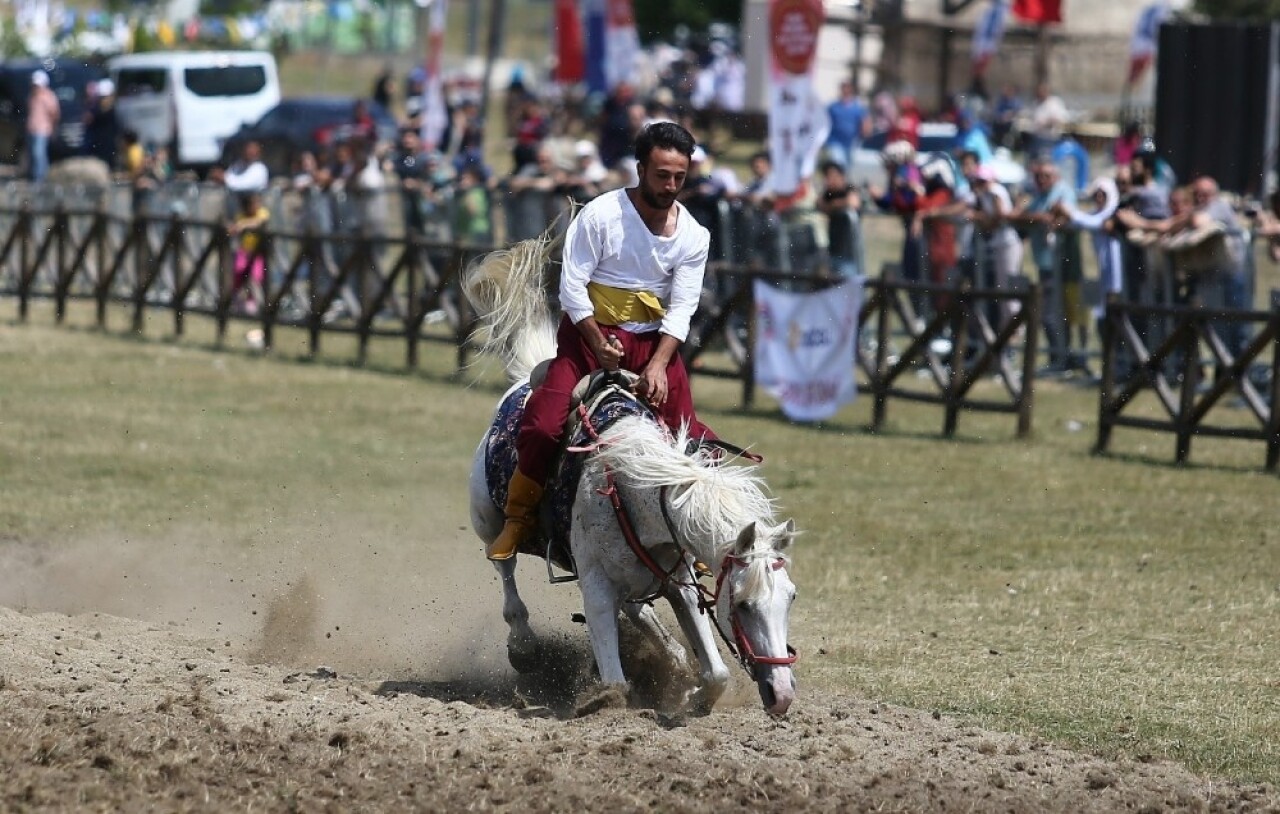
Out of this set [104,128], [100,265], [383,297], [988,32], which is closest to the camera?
[383,297]

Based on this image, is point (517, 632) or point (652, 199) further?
point (517, 632)

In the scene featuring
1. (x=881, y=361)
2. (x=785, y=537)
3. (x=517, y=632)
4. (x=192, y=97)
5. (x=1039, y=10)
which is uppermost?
(x=1039, y=10)

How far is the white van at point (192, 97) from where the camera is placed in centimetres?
3775

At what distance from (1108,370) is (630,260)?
8106 mm

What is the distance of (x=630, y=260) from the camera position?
24.6ft

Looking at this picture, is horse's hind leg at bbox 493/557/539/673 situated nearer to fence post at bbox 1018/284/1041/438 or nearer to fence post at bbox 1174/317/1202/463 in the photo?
fence post at bbox 1174/317/1202/463

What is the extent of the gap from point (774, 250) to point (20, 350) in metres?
8.28

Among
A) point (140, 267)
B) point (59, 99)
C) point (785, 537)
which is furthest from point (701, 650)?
point (59, 99)

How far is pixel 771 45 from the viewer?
18.6m

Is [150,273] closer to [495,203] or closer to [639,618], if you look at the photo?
[495,203]

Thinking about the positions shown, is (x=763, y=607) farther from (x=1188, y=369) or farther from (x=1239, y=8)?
(x=1239, y=8)

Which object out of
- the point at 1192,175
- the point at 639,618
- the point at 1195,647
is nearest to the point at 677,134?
the point at 639,618

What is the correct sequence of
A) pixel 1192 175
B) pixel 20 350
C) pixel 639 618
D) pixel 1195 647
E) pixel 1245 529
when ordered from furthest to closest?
1. pixel 1192 175
2. pixel 20 350
3. pixel 1245 529
4. pixel 1195 647
5. pixel 639 618

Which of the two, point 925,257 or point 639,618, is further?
point 925,257
